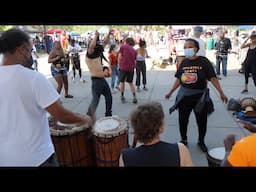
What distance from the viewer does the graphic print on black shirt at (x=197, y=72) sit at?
3346 mm

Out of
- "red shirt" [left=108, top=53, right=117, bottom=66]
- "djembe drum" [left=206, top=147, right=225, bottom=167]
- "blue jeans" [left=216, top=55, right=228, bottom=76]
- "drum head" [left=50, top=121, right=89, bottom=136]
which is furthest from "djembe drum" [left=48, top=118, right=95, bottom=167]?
"blue jeans" [left=216, top=55, right=228, bottom=76]

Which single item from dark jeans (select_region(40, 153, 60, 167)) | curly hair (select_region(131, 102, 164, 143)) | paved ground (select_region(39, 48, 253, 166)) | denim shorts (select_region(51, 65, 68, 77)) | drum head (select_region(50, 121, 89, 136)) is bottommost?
paved ground (select_region(39, 48, 253, 166))

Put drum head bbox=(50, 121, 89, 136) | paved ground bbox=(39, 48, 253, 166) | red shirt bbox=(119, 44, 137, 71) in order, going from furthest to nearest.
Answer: red shirt bbox=(119, 44, 137, 71)
paved ground bbox=(39, 48, 253, 166)
drum head bbox=(50, 121, 89, 136)

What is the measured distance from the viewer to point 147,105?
1.77 m

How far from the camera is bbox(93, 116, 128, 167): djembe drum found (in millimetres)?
2666

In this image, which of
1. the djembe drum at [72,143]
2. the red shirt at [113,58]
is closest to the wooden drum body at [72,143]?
the djembe drum at [72,143]

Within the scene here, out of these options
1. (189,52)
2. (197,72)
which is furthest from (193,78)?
(189,52)

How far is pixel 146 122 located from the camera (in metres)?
1.69

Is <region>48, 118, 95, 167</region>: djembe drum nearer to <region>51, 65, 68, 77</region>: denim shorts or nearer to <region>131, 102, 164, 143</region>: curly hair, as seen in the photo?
<region>131, 102, 164, 143</region>: curly hair

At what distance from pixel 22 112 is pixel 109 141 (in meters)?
1.15

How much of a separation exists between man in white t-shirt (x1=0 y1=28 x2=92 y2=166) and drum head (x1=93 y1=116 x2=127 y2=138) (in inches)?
37.0

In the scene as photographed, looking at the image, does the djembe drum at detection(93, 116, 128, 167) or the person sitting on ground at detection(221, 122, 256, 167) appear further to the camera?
the djembe drum at detection(93, 116, 128, 167)

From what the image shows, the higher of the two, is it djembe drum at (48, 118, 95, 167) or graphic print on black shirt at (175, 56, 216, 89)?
graphic print on black shirt at (175, 56, 216, 89)
